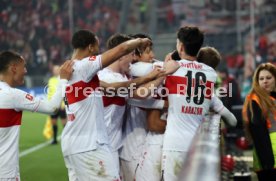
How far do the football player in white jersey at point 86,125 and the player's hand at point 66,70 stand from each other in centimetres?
4

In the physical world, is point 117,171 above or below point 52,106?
below

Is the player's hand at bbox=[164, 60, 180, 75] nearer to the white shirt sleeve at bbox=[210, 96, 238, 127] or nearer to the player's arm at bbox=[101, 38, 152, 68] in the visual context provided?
the player's arm at bbox=[101, 38, 152, 68]

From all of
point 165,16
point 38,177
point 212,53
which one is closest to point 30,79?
point 165,16

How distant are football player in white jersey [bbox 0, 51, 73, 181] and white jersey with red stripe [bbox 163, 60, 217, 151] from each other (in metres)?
0.90

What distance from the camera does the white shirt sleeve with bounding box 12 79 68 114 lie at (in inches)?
225

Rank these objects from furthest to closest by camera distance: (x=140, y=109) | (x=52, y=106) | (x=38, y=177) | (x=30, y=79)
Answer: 1. (x=30, y=79)
2. (x=38, y=177)
3. (x=140, y=109)
4. (x=52, y=106)

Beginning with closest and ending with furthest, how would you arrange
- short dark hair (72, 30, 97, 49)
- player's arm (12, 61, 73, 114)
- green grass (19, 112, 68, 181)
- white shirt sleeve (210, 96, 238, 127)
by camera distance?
player's arm (12, 61, 73, 114) < short dark hair (72, 30, 97, 49) < white shirt sleeve (210, 96, 238, 127) < green grass (19, 112, 68, 181)

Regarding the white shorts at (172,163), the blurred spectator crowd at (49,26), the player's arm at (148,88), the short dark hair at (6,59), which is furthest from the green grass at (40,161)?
the blurred spectator crowd at (49,26)

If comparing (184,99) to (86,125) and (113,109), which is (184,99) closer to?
(113,109)

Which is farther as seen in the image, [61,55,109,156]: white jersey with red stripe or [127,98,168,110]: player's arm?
[127,98,168,110]: player's arm

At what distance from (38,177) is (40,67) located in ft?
53.8

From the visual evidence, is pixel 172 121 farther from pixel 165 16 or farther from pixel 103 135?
pixel 165 16

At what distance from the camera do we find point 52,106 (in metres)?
5.75

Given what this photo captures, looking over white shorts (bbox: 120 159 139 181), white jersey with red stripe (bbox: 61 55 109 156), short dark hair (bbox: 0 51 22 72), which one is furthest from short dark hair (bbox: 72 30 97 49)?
white shorts (bbox: 120 159 139 181)
